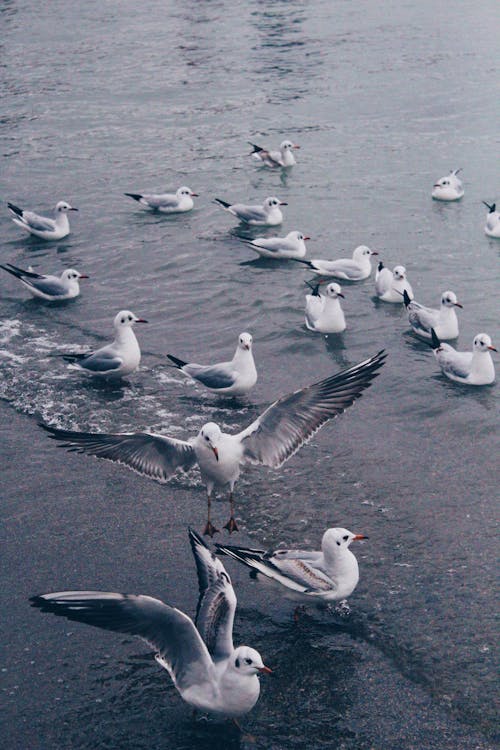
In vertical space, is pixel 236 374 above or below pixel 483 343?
above

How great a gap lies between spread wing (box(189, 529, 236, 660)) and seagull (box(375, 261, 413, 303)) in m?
7.85

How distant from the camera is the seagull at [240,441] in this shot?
8617 millimetres

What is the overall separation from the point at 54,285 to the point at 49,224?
306cm

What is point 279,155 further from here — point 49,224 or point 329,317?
point 329,317

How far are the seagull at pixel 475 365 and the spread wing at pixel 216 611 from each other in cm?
588

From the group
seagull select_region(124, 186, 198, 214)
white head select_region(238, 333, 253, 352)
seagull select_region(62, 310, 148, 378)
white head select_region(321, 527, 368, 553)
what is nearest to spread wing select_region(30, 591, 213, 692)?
white head select_region(321, 527, 368, 553)

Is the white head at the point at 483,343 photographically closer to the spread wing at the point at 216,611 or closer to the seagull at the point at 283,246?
the seagull at the point at 283,246

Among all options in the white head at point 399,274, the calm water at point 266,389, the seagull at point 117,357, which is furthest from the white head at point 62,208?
the white head at point 399,274

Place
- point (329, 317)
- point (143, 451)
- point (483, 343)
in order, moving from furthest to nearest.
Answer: point (329, 317), point (483, 343), point (143, 451)

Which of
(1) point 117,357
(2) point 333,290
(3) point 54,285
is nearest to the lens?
(1) point 117,357

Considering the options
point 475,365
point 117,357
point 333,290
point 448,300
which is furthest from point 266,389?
point 448,300

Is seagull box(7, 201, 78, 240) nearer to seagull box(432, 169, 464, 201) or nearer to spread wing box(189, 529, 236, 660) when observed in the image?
seagull box(432, 169, 464, 201)

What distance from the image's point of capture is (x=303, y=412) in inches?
344

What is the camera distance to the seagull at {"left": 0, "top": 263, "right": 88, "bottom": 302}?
14.7m
